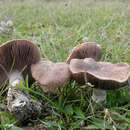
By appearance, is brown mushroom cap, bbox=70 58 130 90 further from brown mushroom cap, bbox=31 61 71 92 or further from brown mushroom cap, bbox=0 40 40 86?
brown mushroom cap, bbox=0 40 40 86

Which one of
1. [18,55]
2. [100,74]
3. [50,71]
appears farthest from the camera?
[18,55]

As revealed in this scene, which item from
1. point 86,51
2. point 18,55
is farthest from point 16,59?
point 86,51

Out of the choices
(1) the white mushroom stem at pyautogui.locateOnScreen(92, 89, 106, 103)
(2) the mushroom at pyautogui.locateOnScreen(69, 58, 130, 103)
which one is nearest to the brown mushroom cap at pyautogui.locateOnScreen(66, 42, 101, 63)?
Answer: (2) the mushroom at pyautogui.locateOnScreen(69, 58, 130, 103)

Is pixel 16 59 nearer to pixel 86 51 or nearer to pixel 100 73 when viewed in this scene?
pixel 86 51

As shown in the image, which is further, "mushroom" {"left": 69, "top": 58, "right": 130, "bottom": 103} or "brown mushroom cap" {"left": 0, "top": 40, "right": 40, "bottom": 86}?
"brown mushroom cap" {"left": 0, "top": 40, "right": 40, "bottom": 86}

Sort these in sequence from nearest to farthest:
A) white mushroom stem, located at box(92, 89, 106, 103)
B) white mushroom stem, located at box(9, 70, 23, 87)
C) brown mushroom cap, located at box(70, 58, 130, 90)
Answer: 1. brown mushroom cap, located at box(70, 58, 130, 90)
2. white mushroom stem, located at box(92, 89, 106, 103)
3. white mushroom stem, located at box(9, 70, 23, 87)

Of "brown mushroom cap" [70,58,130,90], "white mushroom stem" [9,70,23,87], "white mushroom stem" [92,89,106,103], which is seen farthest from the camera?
"white mushroom stem" [9,70,23,87]

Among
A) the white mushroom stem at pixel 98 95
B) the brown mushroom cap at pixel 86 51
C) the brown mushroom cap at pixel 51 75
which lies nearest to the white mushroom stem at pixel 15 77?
the brown mushroom cap at pixel 51 75
